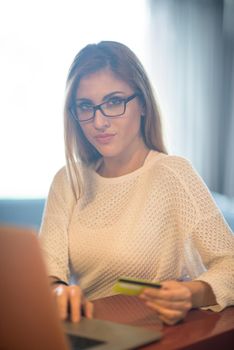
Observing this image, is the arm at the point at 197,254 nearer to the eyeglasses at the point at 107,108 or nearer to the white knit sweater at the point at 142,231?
the white knit sweater at the point at 142,231

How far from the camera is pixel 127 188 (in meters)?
1.98

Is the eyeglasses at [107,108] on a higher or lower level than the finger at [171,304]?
higher

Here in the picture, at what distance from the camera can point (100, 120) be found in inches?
74.4

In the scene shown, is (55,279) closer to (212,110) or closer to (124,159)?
(124,159)

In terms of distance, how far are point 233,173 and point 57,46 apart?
4.58 ft

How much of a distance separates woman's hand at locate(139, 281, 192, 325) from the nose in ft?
2.19

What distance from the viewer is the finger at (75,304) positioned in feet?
4.45

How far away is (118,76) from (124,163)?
0.29 metres

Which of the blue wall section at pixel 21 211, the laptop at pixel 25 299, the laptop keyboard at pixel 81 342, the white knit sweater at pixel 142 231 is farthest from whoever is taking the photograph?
the blue wall section at pixel 21 211

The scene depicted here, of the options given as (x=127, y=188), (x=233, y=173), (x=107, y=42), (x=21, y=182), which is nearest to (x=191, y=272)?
(x=127, y=188)

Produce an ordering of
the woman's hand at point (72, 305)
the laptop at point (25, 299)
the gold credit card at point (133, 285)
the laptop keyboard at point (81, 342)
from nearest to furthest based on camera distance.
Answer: the laptop at point (25, 299) < the laptop keyboard at point (81, 342) < the gold credit card at point (133, 285) < the woman's hand at point (72, 305)

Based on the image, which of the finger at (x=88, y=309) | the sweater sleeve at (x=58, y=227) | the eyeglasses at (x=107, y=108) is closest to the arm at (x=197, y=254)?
the finger at (x=88, y=309)

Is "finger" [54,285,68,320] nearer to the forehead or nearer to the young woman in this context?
the young woman

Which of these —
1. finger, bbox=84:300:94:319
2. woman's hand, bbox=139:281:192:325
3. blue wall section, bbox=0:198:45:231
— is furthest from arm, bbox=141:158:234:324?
blue wall section, bbox=0:198:45:231
